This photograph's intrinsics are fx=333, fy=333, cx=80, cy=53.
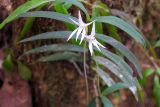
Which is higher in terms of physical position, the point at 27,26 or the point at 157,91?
the point at 27,26

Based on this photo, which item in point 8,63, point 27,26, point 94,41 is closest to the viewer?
point 94,41

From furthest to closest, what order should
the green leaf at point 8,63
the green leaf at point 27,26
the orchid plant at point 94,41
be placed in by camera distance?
the green leaf at point 8,63 → the green leaf at point 27,26 → the orchid plant at point 94,41

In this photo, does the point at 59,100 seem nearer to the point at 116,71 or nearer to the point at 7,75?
the point at 7,75

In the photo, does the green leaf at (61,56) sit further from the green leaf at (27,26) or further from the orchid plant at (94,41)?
the green leaf at (27,26)

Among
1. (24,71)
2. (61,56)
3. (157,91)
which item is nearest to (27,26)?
(61,56)

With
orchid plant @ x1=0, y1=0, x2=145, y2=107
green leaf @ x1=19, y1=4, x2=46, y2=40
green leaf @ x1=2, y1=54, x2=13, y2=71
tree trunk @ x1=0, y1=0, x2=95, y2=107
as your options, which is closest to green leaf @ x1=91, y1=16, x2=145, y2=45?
orchid plant @ x1=0, y1=0, x2=145, y2=107

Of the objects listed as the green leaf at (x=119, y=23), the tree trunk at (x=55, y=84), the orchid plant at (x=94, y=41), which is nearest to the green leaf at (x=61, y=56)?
the orchid plant at (x=94, y=41)

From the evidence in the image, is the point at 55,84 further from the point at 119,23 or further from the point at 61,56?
the point at 119,23

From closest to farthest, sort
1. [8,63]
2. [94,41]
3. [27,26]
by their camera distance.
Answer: [94,41]
[27,26]
[8,63]

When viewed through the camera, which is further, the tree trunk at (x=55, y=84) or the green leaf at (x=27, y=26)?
the tree trunk at (x=55, y=84)
